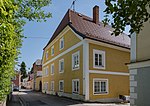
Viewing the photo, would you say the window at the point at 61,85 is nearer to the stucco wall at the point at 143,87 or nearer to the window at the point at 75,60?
the window at the point at 75,60

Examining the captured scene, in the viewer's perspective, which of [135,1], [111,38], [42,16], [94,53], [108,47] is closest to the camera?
[135,1]

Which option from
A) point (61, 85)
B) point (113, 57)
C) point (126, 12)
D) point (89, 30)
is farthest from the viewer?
point (61, 85)

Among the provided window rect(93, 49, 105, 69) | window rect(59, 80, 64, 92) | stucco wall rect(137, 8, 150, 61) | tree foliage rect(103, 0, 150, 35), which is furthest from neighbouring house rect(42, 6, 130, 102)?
tree foliage rect(103, 0, 150, 35)

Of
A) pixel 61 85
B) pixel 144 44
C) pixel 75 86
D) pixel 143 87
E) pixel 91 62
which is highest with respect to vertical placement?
pixel 144 44

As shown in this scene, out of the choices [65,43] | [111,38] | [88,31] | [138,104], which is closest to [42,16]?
[138,104]

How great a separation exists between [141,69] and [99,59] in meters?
13.5

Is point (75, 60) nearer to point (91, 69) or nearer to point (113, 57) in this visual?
point (91, 69)

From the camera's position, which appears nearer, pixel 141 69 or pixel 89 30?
pixel 141 69

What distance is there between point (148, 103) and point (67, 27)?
18.9 m

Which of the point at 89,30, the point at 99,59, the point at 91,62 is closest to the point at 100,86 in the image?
the point at 91,62

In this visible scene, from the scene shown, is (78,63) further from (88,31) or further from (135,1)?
(135,1)

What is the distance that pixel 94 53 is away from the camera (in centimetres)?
2302

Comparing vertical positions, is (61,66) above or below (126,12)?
below

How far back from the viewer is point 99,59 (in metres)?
23.8
